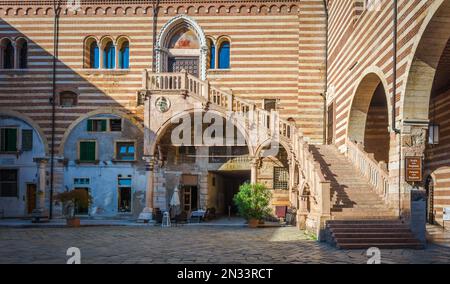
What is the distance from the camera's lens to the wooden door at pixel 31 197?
25000 mm

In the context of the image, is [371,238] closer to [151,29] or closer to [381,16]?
[381,16]

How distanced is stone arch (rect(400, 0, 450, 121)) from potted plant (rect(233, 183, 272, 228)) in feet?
26.1

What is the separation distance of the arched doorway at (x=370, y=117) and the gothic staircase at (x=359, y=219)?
5.24 feet

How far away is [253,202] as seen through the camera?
1986 cm

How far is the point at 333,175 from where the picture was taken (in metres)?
17.3

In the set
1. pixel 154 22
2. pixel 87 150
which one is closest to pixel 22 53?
pixel 87 150

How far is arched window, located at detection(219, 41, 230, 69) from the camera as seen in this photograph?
25.1 meters

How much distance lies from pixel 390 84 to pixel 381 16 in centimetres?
242

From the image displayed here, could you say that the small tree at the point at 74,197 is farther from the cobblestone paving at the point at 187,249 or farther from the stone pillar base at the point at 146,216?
the cobblestone paving at the point at 187,249

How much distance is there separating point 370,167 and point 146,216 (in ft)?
33.9

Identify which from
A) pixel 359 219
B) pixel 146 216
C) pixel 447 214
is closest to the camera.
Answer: pixel 359 219

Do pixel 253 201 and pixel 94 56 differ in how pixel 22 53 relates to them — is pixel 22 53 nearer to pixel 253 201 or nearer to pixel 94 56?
pixel 94 56

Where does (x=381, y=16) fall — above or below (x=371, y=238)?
above
